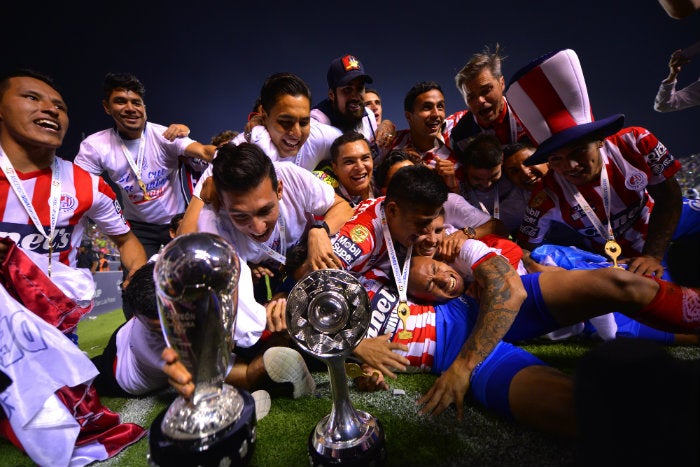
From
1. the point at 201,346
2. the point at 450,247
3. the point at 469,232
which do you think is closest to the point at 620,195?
the point at 469,232

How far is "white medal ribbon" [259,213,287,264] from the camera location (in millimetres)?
2381

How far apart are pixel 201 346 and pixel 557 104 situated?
2464 mm

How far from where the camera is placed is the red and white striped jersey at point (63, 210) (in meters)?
2.20

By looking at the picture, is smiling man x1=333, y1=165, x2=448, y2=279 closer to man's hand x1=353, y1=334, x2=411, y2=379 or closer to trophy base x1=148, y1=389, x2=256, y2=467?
man's hand x1=353, y1=334, x2=411, y2=379

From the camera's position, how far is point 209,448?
891 millimetres

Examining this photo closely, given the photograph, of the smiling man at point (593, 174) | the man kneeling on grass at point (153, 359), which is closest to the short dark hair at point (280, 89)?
the man kneeling on grass at point (153, 359)

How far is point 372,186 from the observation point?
3475 mm

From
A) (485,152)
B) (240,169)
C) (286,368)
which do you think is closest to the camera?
(286,368)

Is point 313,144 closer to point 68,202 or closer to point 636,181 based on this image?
point 68,202

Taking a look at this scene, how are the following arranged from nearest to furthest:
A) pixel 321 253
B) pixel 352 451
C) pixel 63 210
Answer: pixel 352 451 → pixel 321 253 → pixel 63 210

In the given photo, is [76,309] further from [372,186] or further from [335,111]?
[335,111]

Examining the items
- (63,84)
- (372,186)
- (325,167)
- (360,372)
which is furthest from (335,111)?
(63,84)

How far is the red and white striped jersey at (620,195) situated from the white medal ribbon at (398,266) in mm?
1320

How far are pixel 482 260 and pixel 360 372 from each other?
925 millimetres
